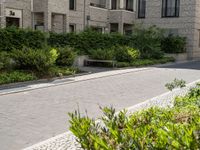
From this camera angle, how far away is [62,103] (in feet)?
34.8

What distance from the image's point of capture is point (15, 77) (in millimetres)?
14484

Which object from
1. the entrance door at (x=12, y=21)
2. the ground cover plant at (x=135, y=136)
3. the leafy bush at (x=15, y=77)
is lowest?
the leafy bush at (x=15, y=77)

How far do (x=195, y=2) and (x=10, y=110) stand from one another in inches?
1099

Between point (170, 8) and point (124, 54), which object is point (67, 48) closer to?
point (124, 54)

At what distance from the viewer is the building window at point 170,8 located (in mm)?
34566

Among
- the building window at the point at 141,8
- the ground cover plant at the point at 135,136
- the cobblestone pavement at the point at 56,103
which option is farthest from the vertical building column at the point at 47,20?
the ground cover plant at the point at 135,136

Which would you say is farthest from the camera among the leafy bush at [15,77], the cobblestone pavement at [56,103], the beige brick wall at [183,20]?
the beige brick wall at [183,20]

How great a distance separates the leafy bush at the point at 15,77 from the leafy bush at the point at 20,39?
6.96 feet

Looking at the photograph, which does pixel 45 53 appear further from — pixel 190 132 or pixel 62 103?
pixel 190 132

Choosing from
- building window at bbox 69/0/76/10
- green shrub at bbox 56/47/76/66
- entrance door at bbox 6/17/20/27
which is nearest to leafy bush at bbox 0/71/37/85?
green shrub at bbox 56/47/76/66

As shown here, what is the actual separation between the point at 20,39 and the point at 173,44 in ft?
61.2

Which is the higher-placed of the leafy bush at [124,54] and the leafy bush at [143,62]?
the leafy bush at [124,54]

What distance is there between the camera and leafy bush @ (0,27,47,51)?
16.7 metres

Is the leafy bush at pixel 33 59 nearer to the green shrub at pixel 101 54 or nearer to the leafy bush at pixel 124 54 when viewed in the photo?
the green shrub at pixel 101 54
